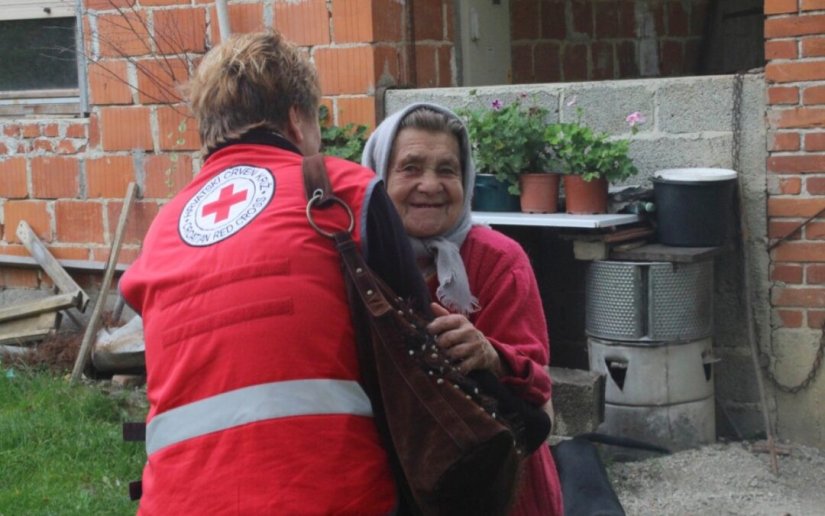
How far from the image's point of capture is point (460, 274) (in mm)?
2543

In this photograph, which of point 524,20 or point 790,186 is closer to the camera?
point 790,186

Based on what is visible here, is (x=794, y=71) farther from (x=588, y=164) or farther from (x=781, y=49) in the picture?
(x=588, y=164)

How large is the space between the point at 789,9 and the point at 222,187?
11.7 feet

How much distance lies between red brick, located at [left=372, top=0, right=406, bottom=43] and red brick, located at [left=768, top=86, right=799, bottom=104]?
195 centimetres

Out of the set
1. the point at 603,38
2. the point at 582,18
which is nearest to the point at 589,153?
the point at 582,18

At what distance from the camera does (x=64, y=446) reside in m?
5.38

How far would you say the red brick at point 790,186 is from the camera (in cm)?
513

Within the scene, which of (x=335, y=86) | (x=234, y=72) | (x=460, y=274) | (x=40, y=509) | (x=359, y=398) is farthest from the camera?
(x=335, y=86)

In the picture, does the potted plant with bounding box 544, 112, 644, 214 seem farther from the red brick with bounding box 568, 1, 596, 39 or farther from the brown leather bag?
the brown leather bag

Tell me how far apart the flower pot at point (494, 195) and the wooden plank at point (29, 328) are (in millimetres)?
2739

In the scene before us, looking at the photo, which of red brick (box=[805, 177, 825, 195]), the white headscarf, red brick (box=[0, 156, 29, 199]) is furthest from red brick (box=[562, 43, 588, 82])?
the white headscarf

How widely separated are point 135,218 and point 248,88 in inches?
188

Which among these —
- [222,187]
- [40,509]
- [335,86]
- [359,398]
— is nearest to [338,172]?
[222,187]

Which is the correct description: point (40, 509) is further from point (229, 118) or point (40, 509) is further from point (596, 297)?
point (229, 118)
